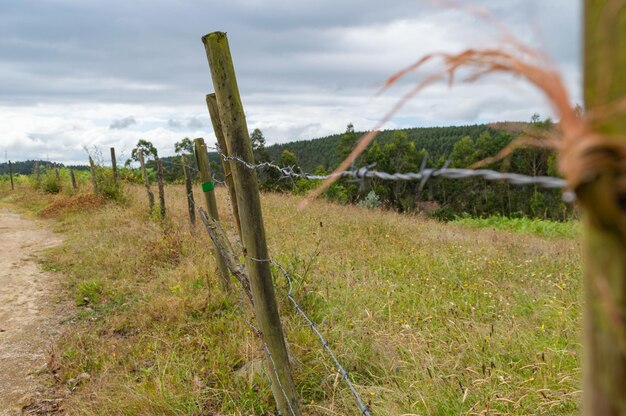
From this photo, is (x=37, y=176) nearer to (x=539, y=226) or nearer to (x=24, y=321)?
(x=24, y=321)

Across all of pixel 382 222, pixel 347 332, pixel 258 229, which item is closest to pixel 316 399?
pixel 347 332

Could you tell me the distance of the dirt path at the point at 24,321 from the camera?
4.23 meters

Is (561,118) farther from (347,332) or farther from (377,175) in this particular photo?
(347,332)

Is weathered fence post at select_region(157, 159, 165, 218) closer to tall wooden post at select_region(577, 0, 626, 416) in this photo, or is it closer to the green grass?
tall wooden post at select_region(577, 0, 626, 416)

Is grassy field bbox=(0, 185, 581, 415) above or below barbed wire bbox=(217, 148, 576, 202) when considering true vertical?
below

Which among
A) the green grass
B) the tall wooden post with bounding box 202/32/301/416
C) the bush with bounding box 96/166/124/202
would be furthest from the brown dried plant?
the bush with bounding box 96/166/124/202

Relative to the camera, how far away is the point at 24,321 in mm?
5805

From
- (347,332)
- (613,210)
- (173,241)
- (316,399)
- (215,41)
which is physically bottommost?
(316,399)

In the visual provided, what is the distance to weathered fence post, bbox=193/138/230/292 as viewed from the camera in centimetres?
510

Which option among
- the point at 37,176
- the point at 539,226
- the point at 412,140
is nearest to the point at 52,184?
the point at 37,176

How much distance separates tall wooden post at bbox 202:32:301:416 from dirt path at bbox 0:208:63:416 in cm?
285

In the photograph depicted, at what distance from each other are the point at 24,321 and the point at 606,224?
693 cm

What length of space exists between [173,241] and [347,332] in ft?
15.3

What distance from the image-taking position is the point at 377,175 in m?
1.40
